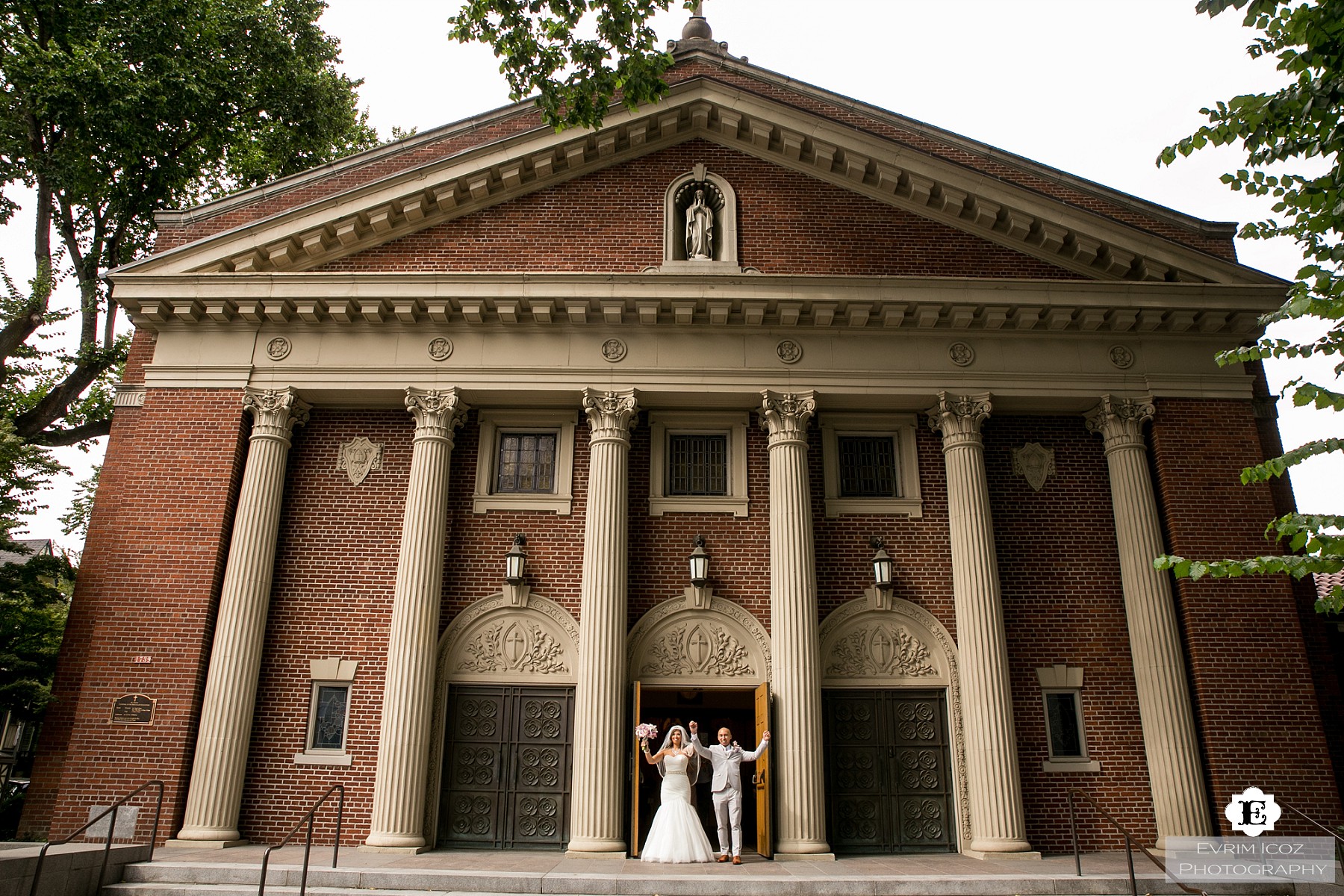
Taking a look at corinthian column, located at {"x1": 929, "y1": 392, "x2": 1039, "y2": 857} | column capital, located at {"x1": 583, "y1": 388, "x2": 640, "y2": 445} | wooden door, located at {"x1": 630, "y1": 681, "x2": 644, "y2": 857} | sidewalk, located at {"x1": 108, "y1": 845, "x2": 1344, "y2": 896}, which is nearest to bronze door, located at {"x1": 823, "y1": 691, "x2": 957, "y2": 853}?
corinthian column, located at {"x1": 929, "y1": 392, "x2": 1039, "y2": 857}

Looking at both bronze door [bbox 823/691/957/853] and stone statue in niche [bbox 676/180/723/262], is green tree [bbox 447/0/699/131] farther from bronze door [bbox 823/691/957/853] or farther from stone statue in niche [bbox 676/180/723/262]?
bronze door [bbox 823/691/957/853]

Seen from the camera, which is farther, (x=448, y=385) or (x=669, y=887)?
(x=448, y=385)

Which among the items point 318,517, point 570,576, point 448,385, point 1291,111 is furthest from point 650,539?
point 1291,111

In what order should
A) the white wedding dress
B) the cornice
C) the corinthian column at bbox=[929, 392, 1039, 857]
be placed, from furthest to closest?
1. the cornice
2. the corinthian column at bbox=[929, 392, 1039, 857]
3. the white wedding dress

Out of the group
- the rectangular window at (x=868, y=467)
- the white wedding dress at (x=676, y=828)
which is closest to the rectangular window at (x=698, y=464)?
the rectangular window at (x=868, y=467)

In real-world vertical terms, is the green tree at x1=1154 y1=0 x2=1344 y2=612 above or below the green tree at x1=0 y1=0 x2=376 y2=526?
below

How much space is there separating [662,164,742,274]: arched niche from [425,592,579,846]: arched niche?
6000mm

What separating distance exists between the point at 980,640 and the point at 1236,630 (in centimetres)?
382

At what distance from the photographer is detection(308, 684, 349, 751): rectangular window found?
1421 centimetres

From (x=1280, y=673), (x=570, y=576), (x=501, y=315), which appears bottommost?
(x=1280, y=673)

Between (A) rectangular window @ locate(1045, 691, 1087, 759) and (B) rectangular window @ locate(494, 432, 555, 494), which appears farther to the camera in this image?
(B) rectangular window @ locate(494, 432, 555, 494)

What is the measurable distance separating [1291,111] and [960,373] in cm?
751

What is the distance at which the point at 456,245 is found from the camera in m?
16.0

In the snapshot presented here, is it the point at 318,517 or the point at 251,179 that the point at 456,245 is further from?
the point at 251,179
